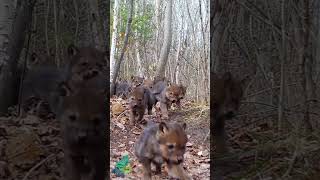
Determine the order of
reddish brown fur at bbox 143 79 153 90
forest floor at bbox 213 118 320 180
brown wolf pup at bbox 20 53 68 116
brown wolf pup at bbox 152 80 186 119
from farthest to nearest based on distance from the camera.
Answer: reddish brown fur at bbox 143 79 153 90
brown wolf pup at bbox 152 80 186 119
forest floor at bbox 213 118 320 180
brown wolf pup at bbox 20 53 68 116

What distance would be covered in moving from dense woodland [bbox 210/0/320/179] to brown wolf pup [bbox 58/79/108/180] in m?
0.64

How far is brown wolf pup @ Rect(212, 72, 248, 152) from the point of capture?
2113 millimetres

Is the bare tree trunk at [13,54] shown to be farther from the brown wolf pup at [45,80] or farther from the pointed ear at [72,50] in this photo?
the pointed ear at [72,50]

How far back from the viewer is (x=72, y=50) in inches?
78.6

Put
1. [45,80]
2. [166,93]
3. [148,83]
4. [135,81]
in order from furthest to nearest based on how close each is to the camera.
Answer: [148,83], [135,81], [166,93], [45,80]

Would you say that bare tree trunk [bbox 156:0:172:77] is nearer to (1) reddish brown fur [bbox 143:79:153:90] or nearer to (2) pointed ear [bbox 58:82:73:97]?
(1) reddish brown fur [bbox 143:79:153:90]

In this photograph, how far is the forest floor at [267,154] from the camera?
2.07 meters

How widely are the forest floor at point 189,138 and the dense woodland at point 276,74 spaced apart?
1.41 feet

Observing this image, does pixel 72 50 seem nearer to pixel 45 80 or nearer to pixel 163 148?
pixel 45 80

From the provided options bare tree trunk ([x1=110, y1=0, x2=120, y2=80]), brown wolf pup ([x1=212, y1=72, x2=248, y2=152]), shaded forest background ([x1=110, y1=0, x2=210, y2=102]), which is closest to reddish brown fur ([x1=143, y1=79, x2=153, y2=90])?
shaded forest background ([x1=110, y1=0, x2=210, y2=102])

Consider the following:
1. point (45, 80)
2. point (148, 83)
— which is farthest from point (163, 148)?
point (148, 83)

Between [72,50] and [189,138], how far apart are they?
3.18 feet

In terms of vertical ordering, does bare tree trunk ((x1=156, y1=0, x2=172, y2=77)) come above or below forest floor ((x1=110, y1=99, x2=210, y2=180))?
above

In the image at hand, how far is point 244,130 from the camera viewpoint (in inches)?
83.7
